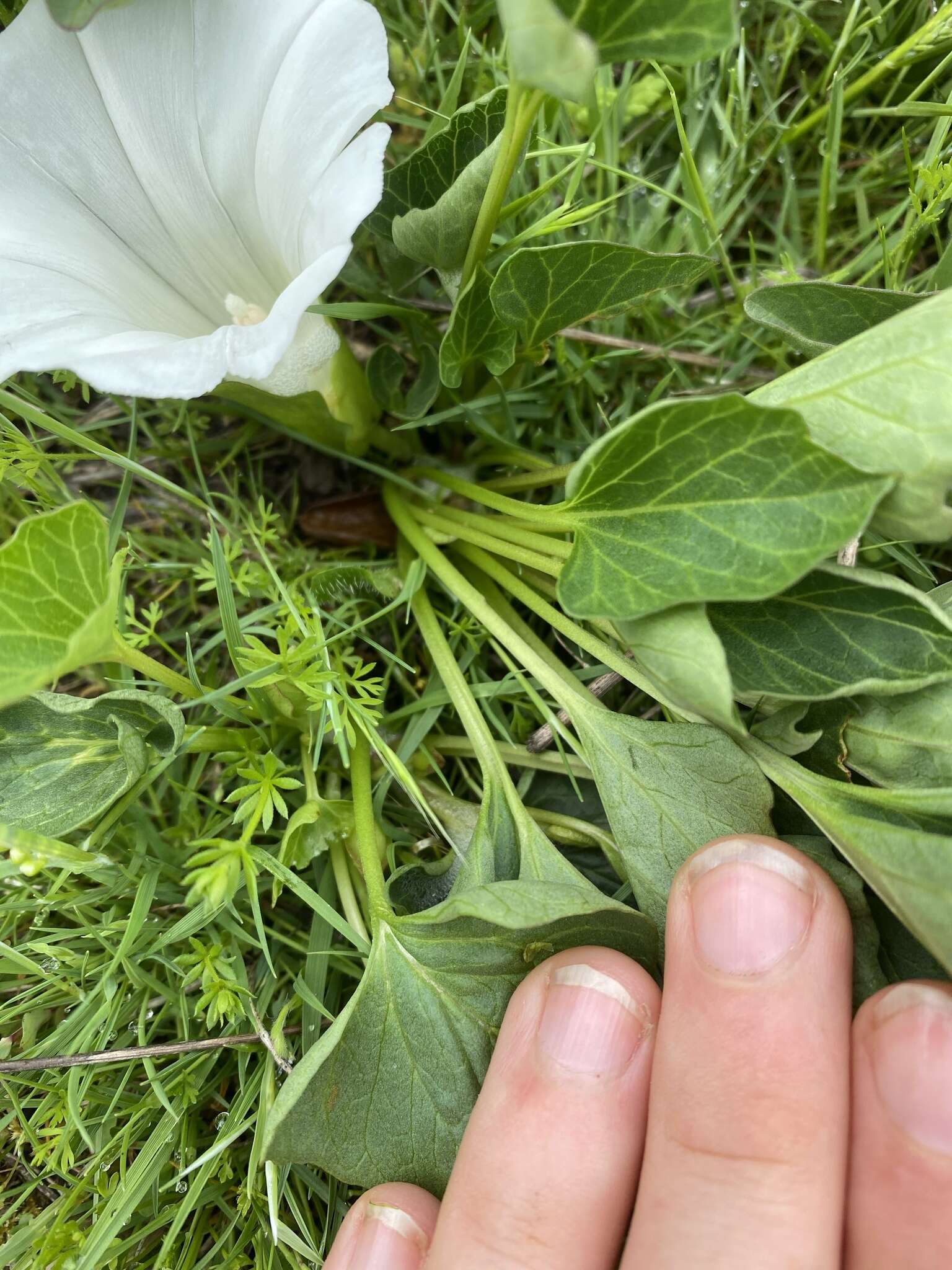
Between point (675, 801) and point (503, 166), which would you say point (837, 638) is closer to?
point (675, 801)

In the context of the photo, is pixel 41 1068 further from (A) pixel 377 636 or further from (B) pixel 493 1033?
(A) pixel 377 636

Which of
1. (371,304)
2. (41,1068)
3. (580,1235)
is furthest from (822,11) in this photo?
(41,1068)

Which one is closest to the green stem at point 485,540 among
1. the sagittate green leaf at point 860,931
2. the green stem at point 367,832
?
the green stem at point 367,832

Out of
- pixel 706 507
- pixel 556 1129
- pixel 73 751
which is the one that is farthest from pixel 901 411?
pixel 73 751

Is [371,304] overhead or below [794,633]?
overhead

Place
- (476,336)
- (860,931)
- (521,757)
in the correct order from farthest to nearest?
(521,757) < (476,336) < (860,931)

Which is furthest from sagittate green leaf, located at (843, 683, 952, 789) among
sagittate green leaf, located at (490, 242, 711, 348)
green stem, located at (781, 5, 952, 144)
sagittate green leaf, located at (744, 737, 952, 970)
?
green stem, located at (781, 5, 952, 144)
